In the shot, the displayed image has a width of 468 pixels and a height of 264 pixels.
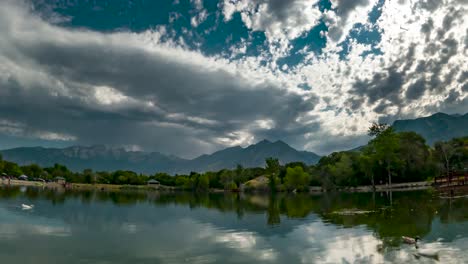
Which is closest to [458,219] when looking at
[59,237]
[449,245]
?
[449,245]

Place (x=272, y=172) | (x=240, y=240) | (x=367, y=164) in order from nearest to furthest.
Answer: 1. (x=240, y=240)
2. (x=367, y=164)
3. (x=272, y=172)

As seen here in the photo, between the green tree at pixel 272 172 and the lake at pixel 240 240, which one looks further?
the green tree at pixel 272 172

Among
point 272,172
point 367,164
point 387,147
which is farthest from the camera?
point 272,172

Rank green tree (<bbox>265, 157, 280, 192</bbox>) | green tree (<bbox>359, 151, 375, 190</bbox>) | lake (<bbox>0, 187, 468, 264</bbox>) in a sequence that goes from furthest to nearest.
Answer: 1. green tree (<bbox>265, 157, 280, 192</bbox>)
2. green tree (<bbox>359, 151, 375, 190</bbox>)
3. lake (<bbox>0, 187, 468, 264</bbox>)

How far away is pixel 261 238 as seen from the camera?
3125 centimetres

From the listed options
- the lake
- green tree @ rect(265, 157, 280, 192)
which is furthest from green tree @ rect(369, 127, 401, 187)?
the lake

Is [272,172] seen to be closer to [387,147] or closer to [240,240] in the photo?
[387,147]

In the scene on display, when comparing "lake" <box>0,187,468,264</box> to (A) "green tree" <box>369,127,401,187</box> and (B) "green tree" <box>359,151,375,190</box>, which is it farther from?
(B) "green tree" <box>359,151,375,190</box>

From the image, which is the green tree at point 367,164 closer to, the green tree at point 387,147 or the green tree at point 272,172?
the green tree at point 387,147

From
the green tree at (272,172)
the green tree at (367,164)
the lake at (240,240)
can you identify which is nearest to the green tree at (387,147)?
the green tree at (367,164)

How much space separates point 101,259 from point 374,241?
20.6 meters

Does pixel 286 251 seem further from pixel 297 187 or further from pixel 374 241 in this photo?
pixel 297 187

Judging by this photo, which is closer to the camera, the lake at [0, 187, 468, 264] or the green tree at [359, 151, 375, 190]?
the lake at [0, 187, 468, 264]

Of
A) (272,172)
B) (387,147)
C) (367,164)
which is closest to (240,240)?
(387,147)
